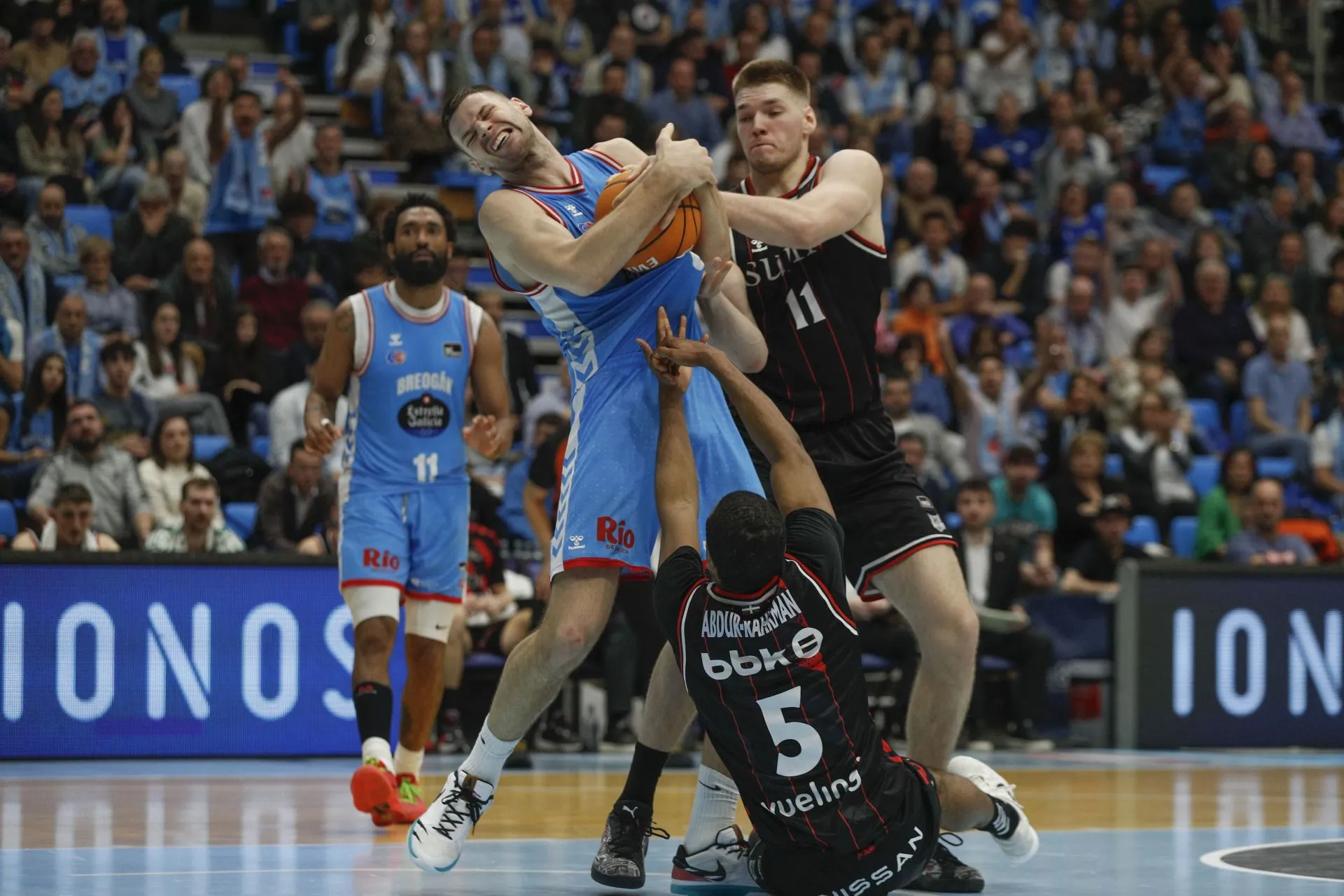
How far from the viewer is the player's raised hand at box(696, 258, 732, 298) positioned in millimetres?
4984

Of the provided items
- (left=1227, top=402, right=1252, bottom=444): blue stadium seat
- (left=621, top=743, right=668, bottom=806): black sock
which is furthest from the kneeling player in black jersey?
(left=1227, top=402, right=1252, bottom=444): blue stadium seat

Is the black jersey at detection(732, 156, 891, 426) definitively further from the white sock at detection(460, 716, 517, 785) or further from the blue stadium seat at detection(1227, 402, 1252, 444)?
the blue stadium seat at detection(1227, 402, 1252, 444)

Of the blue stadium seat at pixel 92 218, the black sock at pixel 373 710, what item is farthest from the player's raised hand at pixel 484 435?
the blue stadium seat at pixel 92 218

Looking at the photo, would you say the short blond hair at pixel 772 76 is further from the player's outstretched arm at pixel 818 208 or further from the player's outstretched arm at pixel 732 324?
the player's outstretched arm at pixel 732 324

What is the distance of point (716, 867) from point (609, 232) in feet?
5.95

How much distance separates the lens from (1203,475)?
45.4 ft

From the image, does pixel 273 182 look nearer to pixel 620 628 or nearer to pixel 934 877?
pixel 620 628

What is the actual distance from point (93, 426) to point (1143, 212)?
30.8 feet

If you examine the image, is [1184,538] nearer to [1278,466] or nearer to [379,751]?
[1278,466]

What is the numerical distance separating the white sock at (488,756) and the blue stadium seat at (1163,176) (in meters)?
13.6

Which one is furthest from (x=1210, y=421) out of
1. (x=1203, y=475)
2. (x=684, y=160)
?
(x=684, y=160)

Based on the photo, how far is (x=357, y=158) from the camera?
15219 millimetres

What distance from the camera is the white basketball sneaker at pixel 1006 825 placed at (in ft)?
16.4

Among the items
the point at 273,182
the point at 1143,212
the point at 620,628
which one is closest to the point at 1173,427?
the point at 1143,212
